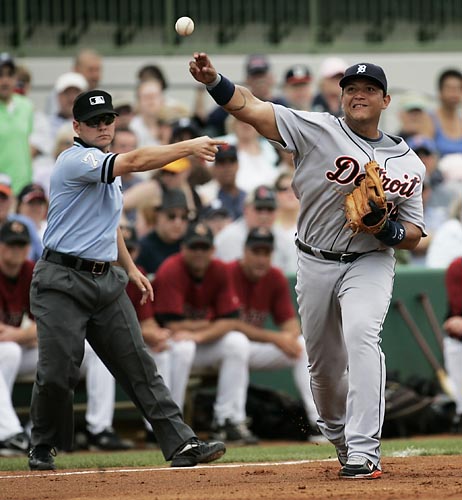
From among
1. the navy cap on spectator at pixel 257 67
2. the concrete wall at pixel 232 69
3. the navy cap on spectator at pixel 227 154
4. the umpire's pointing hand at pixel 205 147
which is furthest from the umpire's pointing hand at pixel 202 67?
the concrete wall at pixel 232 69

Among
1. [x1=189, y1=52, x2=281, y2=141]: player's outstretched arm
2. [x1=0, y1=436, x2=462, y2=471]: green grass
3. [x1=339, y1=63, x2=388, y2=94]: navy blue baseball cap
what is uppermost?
[x1=339, y1=63, x2=388, y2=94]: navy blue baseball cap

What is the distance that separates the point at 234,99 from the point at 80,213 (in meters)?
1.37

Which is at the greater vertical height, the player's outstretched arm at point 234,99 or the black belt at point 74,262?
the player's outstretched arm at point 234,99

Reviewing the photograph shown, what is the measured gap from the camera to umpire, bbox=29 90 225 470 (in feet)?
24.2

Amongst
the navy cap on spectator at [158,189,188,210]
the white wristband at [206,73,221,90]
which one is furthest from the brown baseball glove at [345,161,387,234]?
the navy cap on spectator at [158,189,188,210]

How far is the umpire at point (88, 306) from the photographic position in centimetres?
738

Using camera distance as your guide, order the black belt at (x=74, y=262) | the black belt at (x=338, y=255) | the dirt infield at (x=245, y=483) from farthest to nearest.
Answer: the black belt at (x=74, y=262) → the black belt at (x=338, y=255) → the dirt infield at (x=245, y=483)

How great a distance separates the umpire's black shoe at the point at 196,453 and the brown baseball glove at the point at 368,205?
165 centimetres

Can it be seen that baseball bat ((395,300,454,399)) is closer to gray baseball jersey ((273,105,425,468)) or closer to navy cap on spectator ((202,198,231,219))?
navy cap on spectator ((202,198,231,219))

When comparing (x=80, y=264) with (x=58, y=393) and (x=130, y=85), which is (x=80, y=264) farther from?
(x=130, y=85)

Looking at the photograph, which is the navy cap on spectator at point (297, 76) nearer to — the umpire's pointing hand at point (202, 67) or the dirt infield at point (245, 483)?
the dirt infield at point (245, 483)

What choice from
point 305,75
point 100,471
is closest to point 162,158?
point 100,471

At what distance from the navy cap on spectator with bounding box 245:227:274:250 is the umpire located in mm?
3655

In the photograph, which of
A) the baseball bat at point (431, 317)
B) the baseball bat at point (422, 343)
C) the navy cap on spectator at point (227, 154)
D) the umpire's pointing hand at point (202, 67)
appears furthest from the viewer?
the navy cap on spectator at point (227, 154)
